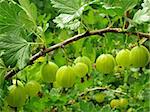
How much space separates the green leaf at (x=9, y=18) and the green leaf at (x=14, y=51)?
0.11 feet

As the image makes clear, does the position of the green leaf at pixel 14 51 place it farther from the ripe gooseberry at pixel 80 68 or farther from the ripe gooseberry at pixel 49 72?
the ripe gooseberry at pixel 80 68

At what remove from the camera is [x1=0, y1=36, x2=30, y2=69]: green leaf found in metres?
1.09

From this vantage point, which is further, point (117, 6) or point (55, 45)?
point (55, 45)

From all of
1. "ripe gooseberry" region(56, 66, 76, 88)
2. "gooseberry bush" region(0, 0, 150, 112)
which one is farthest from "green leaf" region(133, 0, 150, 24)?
"ripe gooseberry" region(56, 66, 76, 88)

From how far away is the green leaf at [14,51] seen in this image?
1.09 m

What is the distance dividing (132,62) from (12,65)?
1.09 ft

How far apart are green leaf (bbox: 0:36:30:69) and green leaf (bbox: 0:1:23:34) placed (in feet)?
0.11

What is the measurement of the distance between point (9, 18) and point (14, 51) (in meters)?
0.10

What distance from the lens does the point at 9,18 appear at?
1146 mm

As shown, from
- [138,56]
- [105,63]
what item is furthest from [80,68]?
[138,56]

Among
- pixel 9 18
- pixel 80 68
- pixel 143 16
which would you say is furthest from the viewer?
pixel 80 68

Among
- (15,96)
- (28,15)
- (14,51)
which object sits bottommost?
(15,96)

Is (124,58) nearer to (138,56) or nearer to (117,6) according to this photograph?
(138,56)

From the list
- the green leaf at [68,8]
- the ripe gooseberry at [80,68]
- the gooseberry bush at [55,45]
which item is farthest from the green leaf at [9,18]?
the ripe gooseberry at [80,68]
